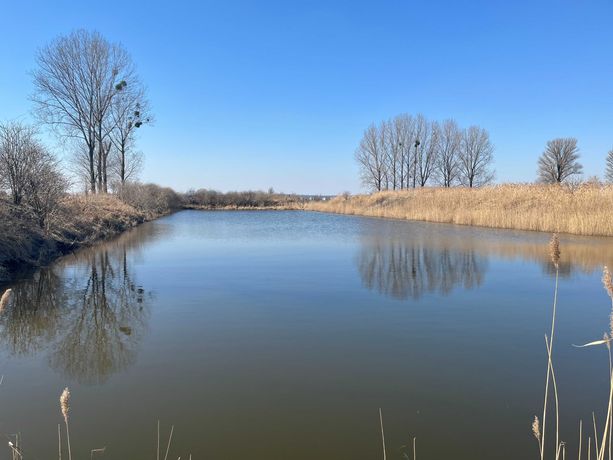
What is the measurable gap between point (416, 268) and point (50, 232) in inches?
354

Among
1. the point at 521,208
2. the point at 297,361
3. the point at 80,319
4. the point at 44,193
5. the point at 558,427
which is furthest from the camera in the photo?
the point at 521,208

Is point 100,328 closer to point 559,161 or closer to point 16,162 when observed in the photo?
point 16,162

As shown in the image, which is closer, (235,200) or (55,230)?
(55,230)

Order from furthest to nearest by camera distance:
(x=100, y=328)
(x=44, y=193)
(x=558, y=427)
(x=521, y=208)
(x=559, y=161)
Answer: (x=559, y=161), (x=521, y=208), (x=44, y=193), (x=100, y=328), (x=558, y=427)

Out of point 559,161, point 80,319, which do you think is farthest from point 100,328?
point 559,161

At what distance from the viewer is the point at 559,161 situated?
4234 centimetres

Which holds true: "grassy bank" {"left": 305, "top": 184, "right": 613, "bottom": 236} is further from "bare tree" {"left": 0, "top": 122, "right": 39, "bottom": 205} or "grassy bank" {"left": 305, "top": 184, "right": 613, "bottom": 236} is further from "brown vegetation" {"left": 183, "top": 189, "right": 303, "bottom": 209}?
"brown vegetation" {"left": 183, "top": 189, "right": 303, "bottom": 209}

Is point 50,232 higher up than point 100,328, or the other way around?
point 50,232

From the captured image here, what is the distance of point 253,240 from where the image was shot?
49.2 ft

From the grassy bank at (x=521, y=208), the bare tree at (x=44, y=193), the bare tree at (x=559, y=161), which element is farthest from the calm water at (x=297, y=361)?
the bare tree at (x=559, y=161)

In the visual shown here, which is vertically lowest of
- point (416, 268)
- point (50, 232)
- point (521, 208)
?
point (416, 268)

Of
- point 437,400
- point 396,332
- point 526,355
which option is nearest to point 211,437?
point 437,400

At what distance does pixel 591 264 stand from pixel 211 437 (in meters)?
9.13

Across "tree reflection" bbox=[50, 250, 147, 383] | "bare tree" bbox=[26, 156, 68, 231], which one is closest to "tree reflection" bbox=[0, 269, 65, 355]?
"tree reflection" bbox=[50, 250, 147, 383]
